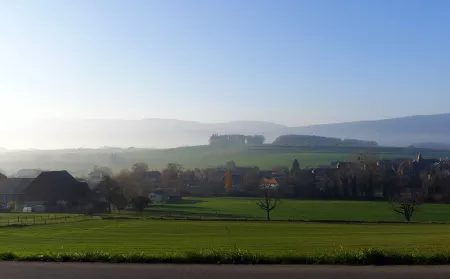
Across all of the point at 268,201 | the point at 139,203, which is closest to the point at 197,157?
the point at 139,203

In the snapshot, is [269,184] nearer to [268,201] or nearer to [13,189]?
[268,201]

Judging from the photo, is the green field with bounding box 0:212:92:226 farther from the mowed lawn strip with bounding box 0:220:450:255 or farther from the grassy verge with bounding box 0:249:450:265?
the grassy verge with bounding box 0:249:450:265

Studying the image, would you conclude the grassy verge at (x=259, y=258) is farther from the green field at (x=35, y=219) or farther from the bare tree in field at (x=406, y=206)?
the bare tree in field at (x=406, y=206)

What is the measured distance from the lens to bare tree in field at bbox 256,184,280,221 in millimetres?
64037

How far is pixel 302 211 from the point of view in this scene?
66.8 m

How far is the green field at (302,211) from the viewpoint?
60.1 m

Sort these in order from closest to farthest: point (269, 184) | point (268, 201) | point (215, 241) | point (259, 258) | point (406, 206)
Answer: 1. point (259, 258)
2. point (215, 241)
3. point (406, 206)
4. point (268, 201)
5. point (269, 184)

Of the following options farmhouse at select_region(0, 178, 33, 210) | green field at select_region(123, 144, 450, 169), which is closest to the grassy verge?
farmhouse at select_region(0, 178, 33, 210)

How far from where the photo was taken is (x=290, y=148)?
19525 centimetres

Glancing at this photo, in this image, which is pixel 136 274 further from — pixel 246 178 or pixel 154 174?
pixel 154 174

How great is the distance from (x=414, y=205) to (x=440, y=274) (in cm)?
5795

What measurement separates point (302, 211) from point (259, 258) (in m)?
57.6

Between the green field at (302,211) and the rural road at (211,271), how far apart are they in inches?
1835

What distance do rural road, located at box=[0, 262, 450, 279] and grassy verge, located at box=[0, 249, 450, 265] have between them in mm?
428
